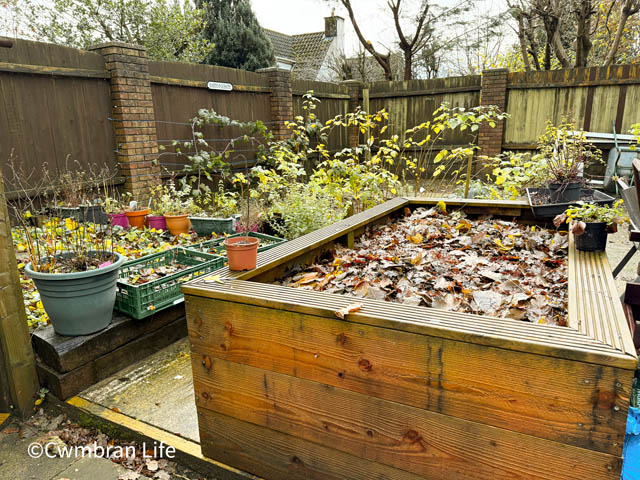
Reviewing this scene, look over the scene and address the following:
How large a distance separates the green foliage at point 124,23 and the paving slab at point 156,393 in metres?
12.4

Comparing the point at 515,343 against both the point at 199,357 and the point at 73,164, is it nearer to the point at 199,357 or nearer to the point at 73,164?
the point at 199,357

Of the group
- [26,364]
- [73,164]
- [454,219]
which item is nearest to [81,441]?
[26,364]

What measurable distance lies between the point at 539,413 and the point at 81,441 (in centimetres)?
215

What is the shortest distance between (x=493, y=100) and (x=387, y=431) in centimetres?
896

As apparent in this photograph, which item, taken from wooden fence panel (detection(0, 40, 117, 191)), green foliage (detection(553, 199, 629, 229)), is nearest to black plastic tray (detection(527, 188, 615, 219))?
green foliage (detection(553, 199, 629, 229))

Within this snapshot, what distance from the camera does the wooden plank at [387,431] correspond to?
1146 mm

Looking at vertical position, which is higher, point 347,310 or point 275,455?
point 347,310

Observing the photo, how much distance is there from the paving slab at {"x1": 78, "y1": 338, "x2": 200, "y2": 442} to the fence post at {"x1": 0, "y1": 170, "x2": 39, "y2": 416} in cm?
28

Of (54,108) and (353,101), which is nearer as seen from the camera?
(54,108)

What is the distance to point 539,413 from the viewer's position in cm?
113

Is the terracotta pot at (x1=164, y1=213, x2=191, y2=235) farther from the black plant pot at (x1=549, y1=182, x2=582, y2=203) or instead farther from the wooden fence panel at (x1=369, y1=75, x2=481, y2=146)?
the wooden fence panel at (x1=369, y1=75, x2=481, y2=146)

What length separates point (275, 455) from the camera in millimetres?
1624

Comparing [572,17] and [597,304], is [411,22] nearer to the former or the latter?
[572,17]

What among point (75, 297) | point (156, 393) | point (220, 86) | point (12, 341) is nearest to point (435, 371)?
point (156, 393)
